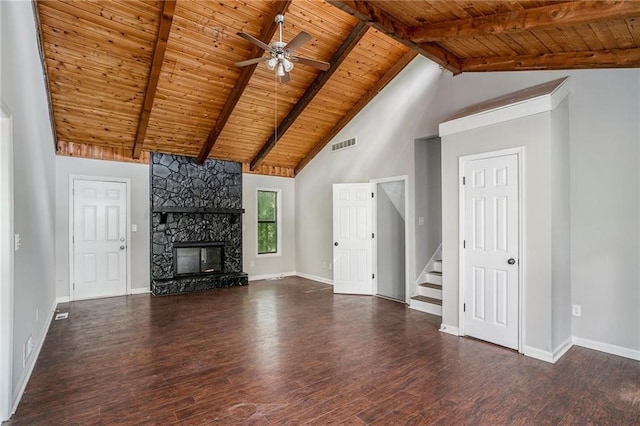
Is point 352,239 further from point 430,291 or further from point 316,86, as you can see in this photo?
point 316,86

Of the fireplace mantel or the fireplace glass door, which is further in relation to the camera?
the fireplace glass door

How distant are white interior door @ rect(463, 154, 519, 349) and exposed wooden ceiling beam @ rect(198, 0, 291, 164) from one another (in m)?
3.08

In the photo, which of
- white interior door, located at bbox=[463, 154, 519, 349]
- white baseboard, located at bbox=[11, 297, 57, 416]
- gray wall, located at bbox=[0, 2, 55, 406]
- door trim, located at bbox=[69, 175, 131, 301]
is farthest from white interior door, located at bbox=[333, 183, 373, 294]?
gray wall, located at bbox=[0, 2, 55, 406]

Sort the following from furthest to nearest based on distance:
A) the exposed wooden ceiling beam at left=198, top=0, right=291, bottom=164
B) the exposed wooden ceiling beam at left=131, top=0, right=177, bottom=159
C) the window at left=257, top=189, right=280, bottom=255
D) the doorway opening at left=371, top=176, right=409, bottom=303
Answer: the window at left=257, top=189, right=280, bottom=255 < the doorway opening at left=371, top=176, right=409, bottom=303 < the exposed wooden ceiling beam at left=198, top=0, right=291, bottom=164 < the exposed wooden ceiling beam at left=131, top=0, right=177, bottom=159

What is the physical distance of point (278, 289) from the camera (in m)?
6.68

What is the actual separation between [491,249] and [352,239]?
287cm

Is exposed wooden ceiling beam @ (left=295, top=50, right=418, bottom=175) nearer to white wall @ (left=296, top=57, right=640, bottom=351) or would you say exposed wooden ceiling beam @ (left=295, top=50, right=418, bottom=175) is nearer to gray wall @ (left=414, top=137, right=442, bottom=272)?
gray wall @ (left=414, top=137, right=442, bottom=272)

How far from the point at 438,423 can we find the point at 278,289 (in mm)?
4681

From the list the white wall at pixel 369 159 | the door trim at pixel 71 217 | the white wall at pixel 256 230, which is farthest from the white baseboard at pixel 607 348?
the door trim at pixel 71 217

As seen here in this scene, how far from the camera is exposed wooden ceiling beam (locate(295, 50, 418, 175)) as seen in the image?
5.73 m

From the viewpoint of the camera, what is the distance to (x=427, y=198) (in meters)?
5.62

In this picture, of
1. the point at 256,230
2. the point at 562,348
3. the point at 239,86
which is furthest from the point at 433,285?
the point at 239,86

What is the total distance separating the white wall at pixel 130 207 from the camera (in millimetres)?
5762

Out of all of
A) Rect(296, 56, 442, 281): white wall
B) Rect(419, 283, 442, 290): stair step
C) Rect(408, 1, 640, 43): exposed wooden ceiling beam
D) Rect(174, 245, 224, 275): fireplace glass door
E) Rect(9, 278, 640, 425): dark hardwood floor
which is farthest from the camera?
Rect(174, 245, 224, 275): fireplace glass door
